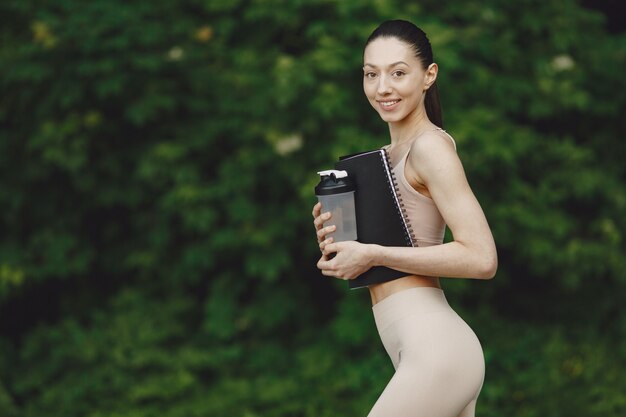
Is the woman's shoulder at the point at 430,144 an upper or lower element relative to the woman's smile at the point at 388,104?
lower

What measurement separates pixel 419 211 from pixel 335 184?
0.23 m

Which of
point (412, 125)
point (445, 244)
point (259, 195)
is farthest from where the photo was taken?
point (259, 195)

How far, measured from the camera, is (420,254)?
2287mm

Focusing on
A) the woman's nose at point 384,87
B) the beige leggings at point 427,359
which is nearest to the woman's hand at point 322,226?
the beige leggings at point 427,359

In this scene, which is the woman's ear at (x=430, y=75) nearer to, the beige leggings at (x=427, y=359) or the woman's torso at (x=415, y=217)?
the woman's torso at (x=415, y=217)

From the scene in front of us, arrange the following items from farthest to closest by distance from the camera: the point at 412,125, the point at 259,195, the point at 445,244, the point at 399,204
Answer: the point at 259,195
the point at 412,125
the point at 399,204
the point at 445,244

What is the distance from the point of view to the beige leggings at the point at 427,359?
225 cm

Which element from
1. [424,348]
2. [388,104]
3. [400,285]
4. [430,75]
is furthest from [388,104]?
[424,348]

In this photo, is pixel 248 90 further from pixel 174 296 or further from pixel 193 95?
pixel 174 296

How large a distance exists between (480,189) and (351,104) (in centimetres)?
107

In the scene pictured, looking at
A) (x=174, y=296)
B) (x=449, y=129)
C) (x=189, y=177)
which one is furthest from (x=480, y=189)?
(x=174, y=296)

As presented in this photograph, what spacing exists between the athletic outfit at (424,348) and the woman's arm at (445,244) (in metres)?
0.08

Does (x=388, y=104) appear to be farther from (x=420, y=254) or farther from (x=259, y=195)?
(x=259, y=195)

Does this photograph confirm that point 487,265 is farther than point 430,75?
No
